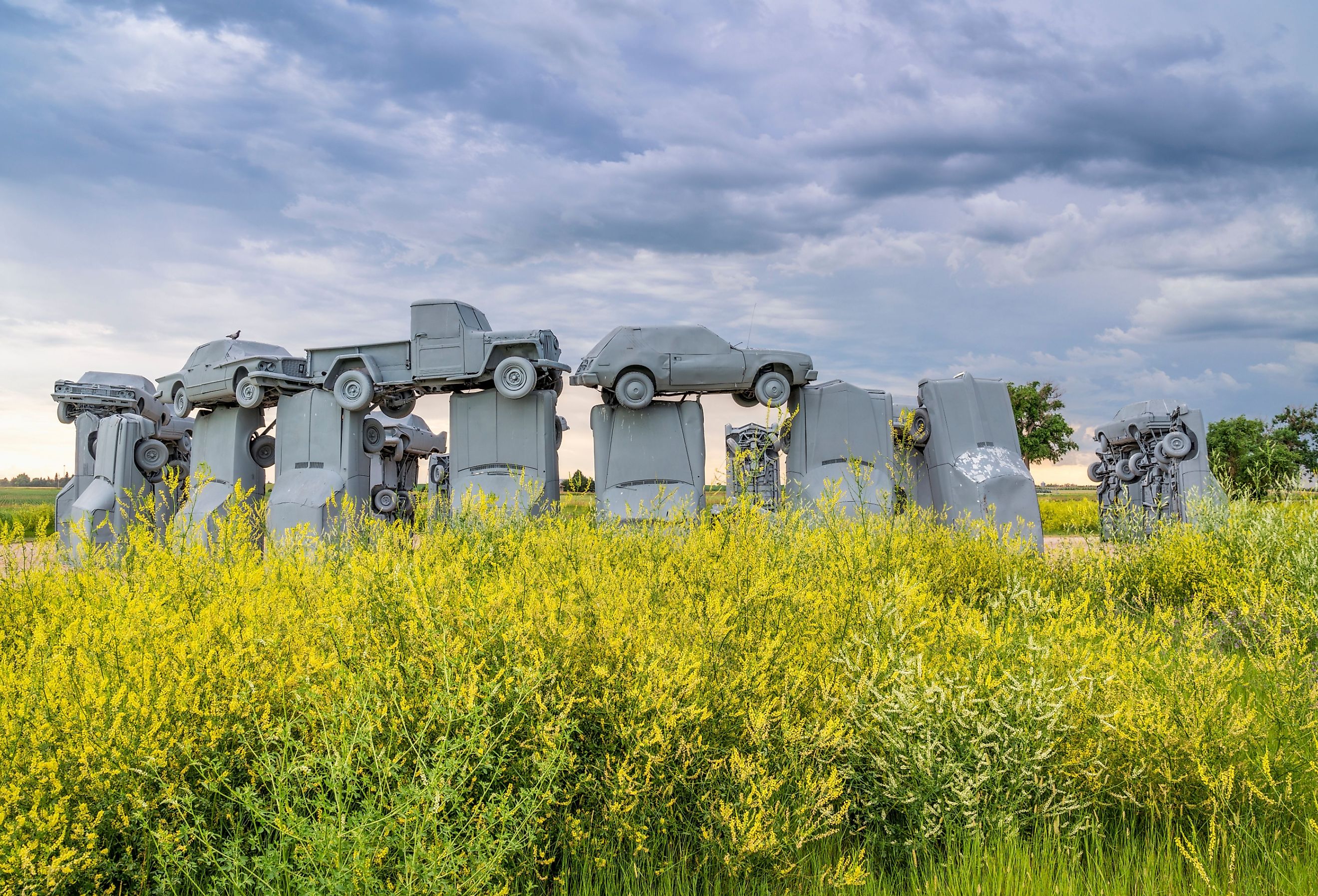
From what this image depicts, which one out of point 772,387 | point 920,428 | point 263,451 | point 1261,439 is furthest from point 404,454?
point 1261,439

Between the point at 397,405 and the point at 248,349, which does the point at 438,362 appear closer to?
the point at 397,405

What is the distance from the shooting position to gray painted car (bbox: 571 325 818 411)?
9695 mm

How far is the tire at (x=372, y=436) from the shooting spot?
11086mm

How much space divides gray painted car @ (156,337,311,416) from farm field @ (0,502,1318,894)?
7726 mm

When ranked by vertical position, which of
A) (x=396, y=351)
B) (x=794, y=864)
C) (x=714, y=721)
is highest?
(x=396, y=351)

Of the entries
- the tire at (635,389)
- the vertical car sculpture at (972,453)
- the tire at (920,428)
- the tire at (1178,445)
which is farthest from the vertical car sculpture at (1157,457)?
the tire at (635,389)

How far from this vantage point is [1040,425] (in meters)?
29.2

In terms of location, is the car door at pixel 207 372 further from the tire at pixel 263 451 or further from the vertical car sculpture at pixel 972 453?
the vertical car sculpture at pixel 972 453

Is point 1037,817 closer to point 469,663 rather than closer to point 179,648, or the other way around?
point 469,663

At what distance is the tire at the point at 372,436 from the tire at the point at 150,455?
14.0 feet

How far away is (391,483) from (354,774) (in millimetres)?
15583

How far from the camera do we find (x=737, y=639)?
3.15 m

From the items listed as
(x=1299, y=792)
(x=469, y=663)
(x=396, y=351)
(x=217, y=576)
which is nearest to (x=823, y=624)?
(x=469, y=663)

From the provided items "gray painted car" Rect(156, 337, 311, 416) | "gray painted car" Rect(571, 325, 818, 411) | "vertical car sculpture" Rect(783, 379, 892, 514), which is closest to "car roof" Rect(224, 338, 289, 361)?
"gray painted car" Rect(156, 337, 311, 416)
